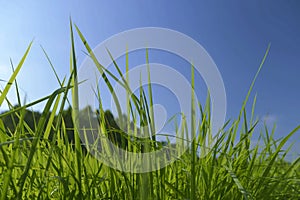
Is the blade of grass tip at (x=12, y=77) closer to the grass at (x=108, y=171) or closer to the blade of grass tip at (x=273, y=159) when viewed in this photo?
the grass at (x=108, y=171)

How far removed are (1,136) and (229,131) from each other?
0.63 metres

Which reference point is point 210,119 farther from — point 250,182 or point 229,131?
point 250,182

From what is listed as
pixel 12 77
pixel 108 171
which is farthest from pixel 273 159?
pixel 12 77

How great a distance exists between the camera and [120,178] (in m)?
0.83

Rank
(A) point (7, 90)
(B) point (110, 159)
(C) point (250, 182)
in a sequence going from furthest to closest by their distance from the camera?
(C) point (250, 182)
(B) point (110, 159)
(A) point (7, 90)

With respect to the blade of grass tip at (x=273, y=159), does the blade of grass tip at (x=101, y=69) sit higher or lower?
higher

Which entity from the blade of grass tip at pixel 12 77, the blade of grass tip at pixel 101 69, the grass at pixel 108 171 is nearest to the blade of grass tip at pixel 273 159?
the grass at pixel 108 171

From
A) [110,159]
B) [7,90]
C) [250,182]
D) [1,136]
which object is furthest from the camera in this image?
[250,182]

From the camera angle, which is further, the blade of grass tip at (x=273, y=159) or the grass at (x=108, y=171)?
the blade of grass tip at (x=273, y=159)

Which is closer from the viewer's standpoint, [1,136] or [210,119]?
[1,136]

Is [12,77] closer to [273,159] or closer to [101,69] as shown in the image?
[101,69]

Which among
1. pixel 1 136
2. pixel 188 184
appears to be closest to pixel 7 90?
pixel 1 136

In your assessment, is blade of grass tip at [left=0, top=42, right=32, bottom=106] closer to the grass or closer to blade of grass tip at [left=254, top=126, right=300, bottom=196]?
the grass

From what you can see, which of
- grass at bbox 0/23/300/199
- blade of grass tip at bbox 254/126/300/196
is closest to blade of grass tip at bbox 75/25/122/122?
grass at bbox 0/23/300/199
